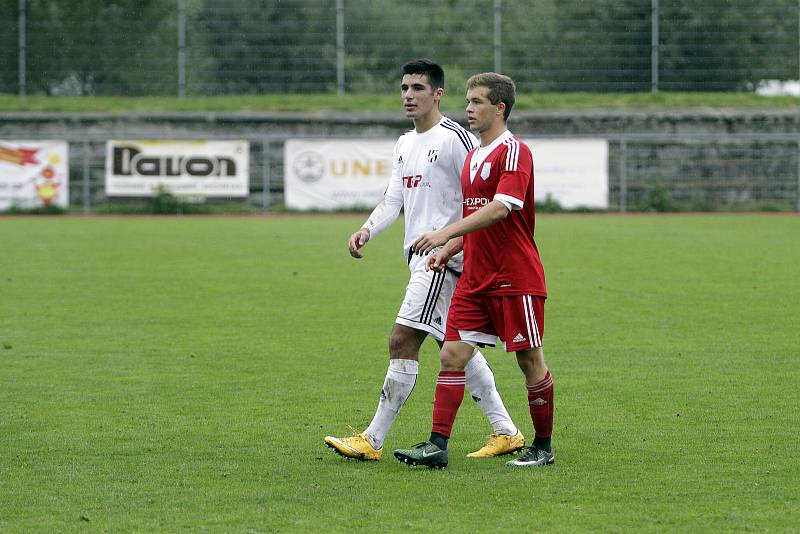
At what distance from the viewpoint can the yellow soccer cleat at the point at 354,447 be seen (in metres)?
6.25

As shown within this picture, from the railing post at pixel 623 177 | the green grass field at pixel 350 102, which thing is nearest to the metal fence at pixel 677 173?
the railing post at pixel 623 177

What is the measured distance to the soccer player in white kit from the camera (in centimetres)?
643

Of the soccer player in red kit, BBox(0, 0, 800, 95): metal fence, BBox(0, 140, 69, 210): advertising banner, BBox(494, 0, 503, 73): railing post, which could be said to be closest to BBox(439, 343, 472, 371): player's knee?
the soccer player in red kit

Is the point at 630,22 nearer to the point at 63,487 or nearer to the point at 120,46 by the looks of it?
the point at 120,46

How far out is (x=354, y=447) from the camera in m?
6.25

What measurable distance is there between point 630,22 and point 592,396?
87.2ft

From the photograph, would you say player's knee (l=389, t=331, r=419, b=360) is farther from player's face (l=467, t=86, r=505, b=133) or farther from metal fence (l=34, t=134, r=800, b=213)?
metal fence (l=34, t=134, r=800, b=213)

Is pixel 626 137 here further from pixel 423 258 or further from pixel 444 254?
pixel 444 254

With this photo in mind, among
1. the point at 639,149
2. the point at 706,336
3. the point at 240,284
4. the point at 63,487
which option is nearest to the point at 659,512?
the point at 63,487

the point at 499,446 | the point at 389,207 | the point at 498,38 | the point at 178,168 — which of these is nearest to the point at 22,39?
the point at 178,168

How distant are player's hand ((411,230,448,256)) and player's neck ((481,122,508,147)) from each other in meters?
0.56

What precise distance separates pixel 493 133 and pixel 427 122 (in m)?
0.58

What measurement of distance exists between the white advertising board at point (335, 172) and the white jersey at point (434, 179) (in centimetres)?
2301

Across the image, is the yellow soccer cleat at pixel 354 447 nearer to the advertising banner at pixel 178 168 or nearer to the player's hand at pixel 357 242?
the player's hand at pixel 357 242
